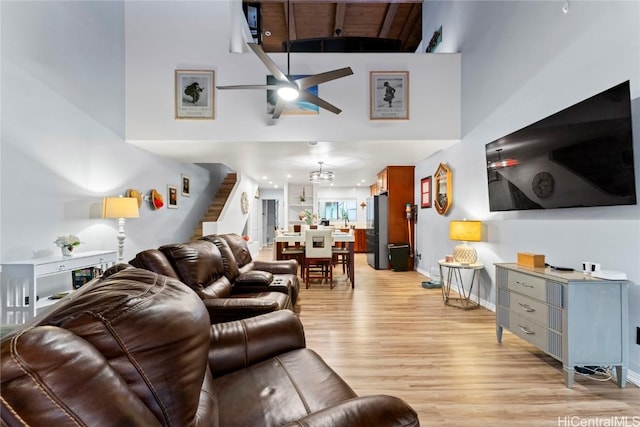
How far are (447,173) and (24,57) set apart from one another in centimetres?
537

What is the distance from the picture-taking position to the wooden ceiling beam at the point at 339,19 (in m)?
5.78

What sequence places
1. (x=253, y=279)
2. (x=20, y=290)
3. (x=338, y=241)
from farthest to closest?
(x=338, y=241)
(x=253, y=279)
(x=20, y=290)

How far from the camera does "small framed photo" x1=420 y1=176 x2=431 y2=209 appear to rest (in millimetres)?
5711

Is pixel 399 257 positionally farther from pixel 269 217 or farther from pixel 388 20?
pixel 269 217

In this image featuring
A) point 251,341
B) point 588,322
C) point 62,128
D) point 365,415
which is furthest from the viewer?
point 62,128

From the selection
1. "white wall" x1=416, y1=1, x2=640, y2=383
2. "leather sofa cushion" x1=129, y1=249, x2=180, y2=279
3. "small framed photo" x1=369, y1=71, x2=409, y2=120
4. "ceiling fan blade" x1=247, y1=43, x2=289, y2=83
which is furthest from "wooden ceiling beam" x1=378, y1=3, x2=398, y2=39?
"leather sofa cushion" x1=129, y1=249, x2=180, y2=279

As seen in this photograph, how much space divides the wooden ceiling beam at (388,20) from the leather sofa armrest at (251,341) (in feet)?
21.6

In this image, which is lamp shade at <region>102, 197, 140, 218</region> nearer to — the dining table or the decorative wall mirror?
the dining table

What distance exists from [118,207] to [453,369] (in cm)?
408

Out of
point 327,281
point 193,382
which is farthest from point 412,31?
point 193,382

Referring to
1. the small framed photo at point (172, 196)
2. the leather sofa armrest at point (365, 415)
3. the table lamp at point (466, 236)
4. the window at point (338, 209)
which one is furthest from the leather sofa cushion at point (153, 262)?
the window at point (338, 209)

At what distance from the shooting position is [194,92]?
4.39 m

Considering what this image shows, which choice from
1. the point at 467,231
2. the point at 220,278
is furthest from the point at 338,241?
the point at 220,278

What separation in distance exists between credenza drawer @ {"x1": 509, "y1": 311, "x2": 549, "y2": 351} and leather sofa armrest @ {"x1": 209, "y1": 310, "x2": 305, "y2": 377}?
1.94 m
